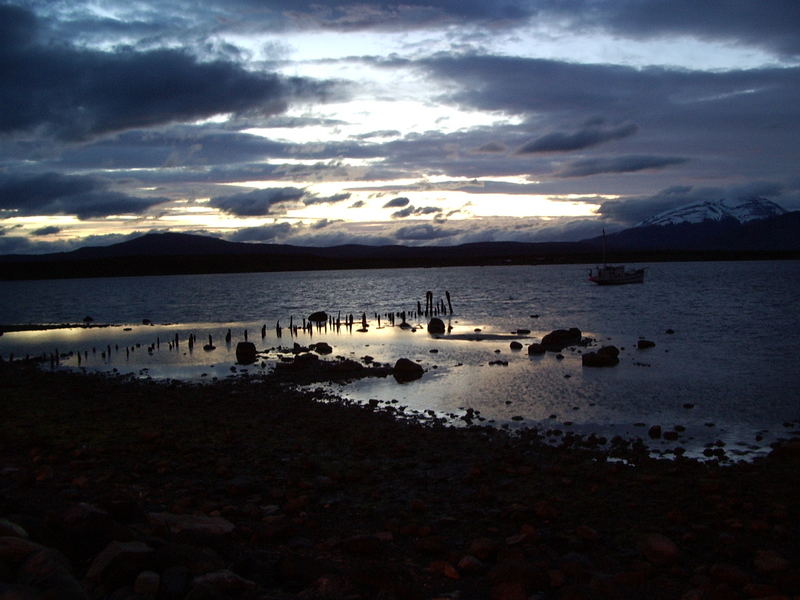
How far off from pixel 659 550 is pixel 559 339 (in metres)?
32.6

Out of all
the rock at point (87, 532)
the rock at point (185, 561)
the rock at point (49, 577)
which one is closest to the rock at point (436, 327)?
the rock at point (185, 561)

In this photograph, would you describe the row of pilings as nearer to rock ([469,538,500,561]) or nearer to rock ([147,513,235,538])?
rock ([147,513,235,538])

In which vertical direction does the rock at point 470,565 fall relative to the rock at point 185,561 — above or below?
below

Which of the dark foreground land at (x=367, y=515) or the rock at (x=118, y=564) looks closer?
the rock at (x=118, y=564)

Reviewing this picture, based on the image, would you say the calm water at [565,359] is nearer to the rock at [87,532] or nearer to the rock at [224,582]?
the rock at [224,582]

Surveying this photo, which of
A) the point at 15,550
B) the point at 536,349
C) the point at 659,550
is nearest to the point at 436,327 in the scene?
the point at 536,349

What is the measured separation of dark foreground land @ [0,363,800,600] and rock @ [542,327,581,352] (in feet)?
70.2

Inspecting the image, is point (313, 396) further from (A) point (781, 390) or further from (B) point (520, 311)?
(B) point (520, 311)

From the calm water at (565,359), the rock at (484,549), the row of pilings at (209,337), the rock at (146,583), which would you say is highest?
the rock at (146,583)

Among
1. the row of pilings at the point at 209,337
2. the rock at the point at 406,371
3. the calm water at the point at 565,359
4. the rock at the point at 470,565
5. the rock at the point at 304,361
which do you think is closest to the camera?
the rock at the point at 470,565

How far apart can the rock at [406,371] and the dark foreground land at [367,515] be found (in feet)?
30.9

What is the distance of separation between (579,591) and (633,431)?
1312 centimetres

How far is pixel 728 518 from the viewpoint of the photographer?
11.8 metres

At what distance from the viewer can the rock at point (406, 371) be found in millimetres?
30719
